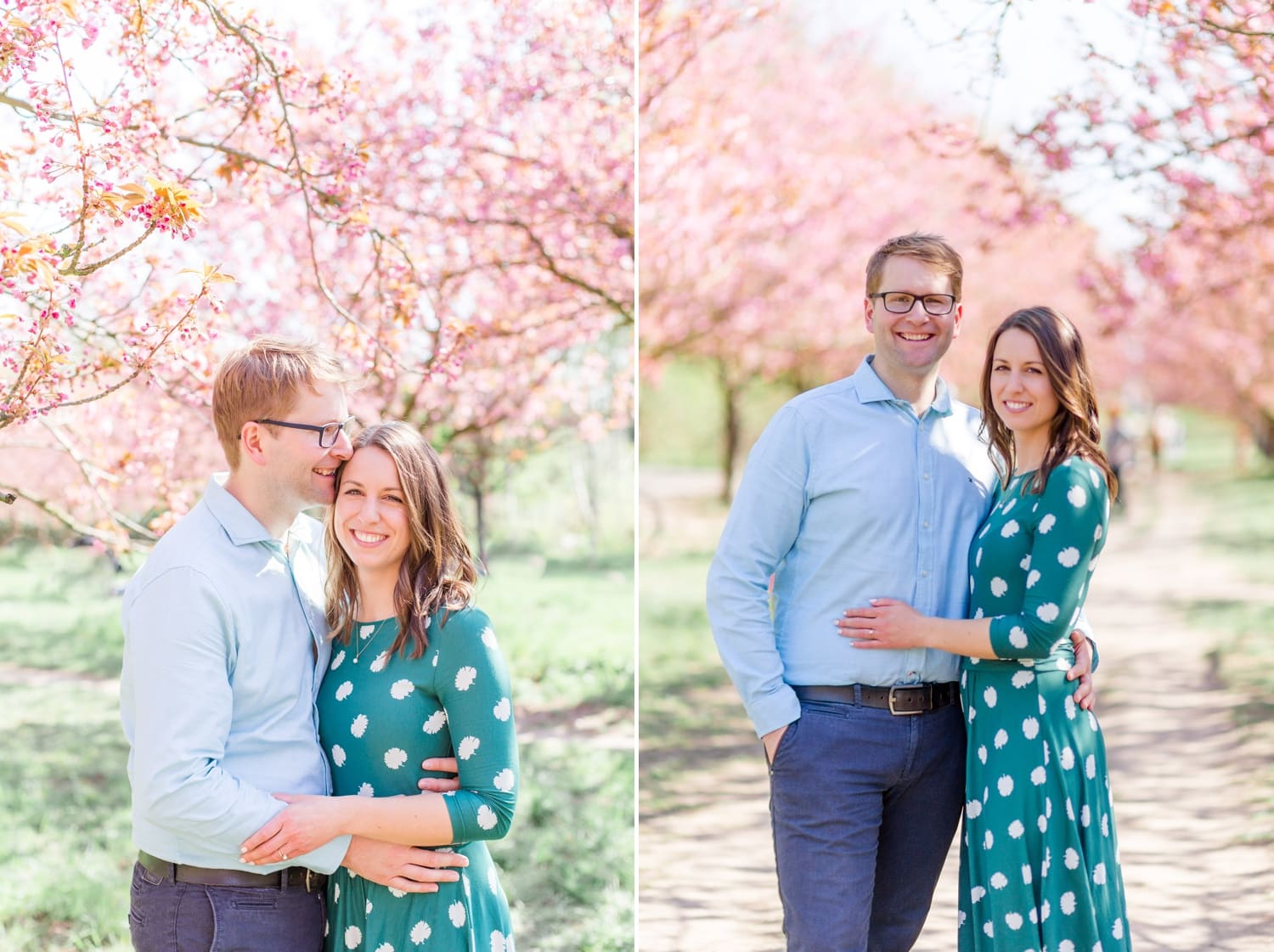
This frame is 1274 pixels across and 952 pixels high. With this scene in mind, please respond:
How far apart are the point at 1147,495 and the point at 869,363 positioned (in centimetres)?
2512

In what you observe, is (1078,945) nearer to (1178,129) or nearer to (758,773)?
(758,773)

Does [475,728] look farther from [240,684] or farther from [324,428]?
[324,428]

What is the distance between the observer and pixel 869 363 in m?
2.98

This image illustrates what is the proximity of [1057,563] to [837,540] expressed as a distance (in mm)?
493

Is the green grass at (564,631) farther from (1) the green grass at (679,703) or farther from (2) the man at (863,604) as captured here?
(2) the man at (863,604)

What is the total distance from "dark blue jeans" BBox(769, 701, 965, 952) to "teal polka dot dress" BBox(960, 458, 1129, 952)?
133 mm

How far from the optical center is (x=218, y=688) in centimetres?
215

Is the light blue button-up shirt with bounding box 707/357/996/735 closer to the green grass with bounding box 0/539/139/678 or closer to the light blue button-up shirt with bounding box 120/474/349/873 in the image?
the light blue button-up shirt with bounding box 120/474/349/873

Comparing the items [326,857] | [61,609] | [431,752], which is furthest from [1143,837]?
[61,609]

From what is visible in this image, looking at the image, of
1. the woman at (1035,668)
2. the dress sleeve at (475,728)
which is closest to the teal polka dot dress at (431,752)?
the dress sleeve at (475,728)

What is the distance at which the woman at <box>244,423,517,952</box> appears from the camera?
7.41 ft

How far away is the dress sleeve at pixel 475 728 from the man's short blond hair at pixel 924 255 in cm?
129

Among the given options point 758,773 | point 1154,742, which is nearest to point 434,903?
point 758,773

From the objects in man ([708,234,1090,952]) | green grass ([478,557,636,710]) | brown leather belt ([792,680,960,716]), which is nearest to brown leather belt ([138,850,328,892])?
man ([708,234,1090,952])
